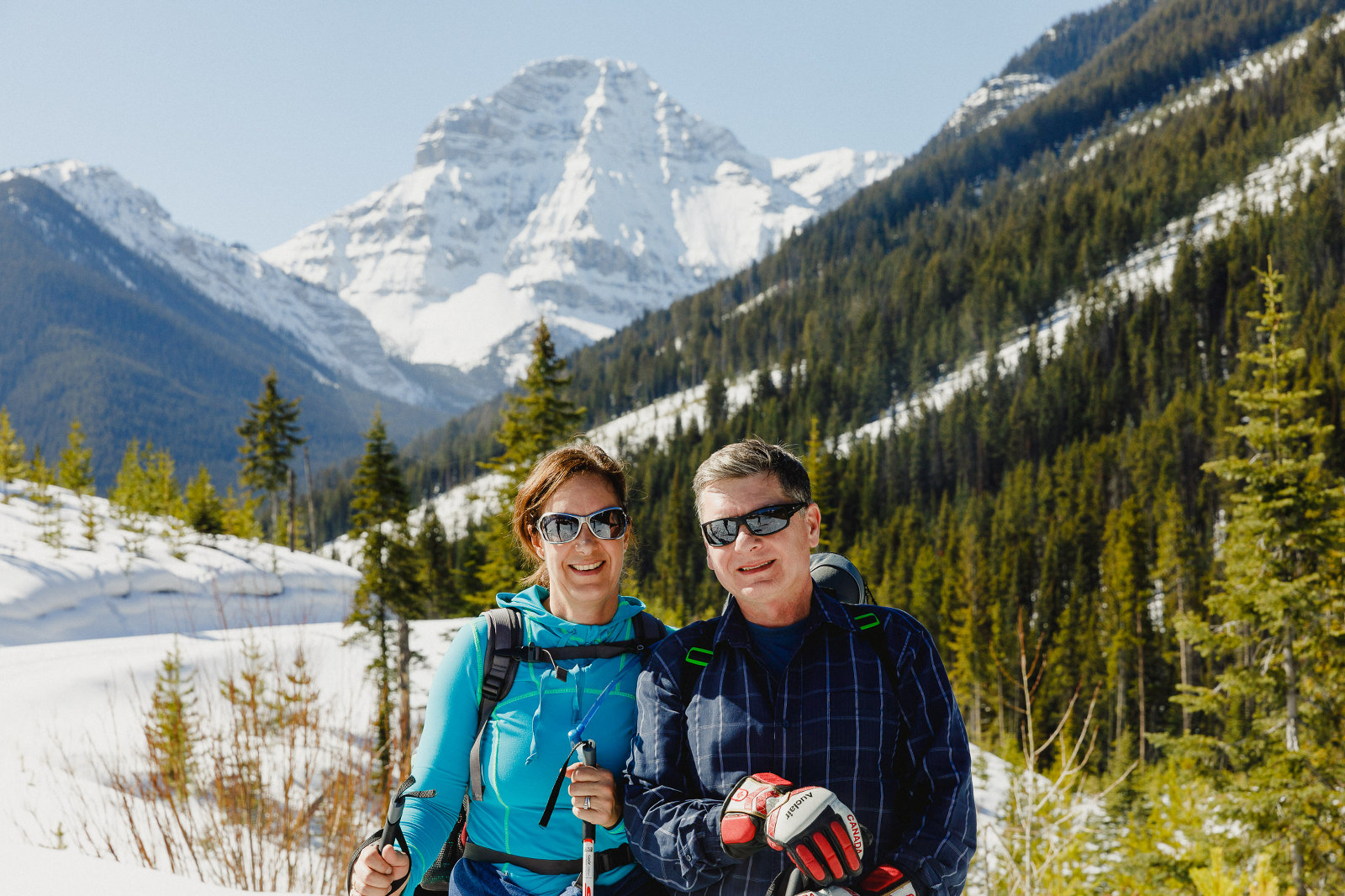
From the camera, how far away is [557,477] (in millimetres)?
2727

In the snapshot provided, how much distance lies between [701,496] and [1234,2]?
768 ft

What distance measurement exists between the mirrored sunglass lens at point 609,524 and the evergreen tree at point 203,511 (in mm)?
33046

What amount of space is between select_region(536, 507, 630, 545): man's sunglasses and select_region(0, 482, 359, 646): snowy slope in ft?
50.5

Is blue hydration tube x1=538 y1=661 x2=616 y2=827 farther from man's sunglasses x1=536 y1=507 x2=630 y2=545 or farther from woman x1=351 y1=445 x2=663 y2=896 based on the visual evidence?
man's sunglasses x1=536 y1=507 x2=630 y2=545

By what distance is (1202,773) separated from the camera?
456 inches

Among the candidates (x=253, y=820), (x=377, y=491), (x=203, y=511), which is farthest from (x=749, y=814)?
(x=203, y=511)

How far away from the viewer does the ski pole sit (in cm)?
226

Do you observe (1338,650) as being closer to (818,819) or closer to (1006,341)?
(818,819)

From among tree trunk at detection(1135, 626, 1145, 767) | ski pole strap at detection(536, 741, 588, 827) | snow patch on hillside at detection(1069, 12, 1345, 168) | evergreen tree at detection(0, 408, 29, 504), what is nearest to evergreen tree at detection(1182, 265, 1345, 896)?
ski pole strap at detection(536, 741, 588, 827)

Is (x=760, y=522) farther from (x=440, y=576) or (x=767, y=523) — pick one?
(x=440, y=576)

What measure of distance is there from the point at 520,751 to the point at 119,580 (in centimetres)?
2496

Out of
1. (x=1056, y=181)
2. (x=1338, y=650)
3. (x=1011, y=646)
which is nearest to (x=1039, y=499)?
(x=1011, y=646)

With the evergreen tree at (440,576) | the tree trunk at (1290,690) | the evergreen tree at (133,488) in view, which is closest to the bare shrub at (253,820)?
the tree trunk at (1290,690)

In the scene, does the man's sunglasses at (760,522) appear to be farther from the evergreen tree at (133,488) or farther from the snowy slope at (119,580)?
the evergreen tree at (133,488)
